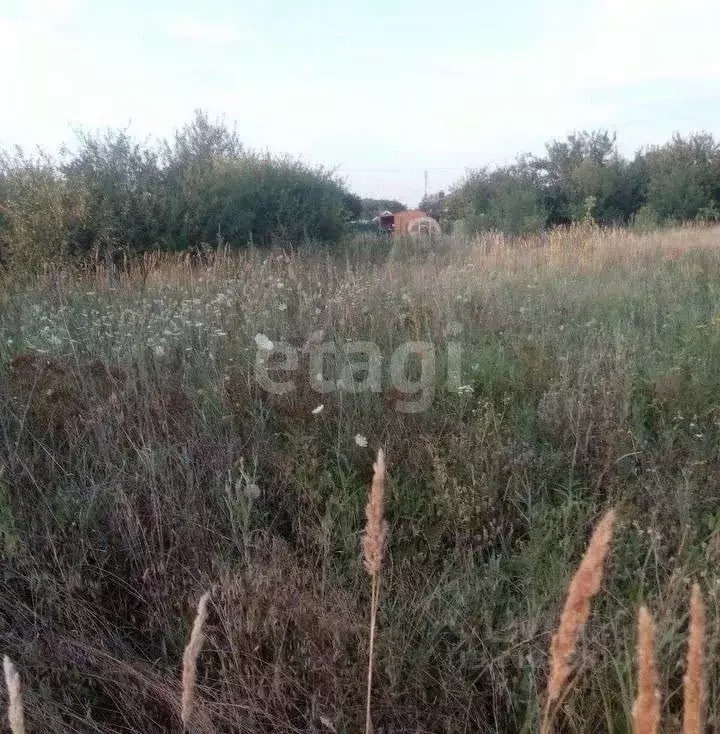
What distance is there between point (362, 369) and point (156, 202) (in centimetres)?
642

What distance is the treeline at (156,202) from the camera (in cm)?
741

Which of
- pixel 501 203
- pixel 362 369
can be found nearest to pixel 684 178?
pixel 501 203

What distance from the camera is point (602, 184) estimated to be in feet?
62.4

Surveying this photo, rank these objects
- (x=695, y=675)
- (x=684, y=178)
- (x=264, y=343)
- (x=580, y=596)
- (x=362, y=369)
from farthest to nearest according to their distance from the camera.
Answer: (x=684, y=178)
(x=362, y=369)
(x=264, y=343)
(x=580, y=596)
(x=695, y=675)

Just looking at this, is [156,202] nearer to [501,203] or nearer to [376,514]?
[376,514]

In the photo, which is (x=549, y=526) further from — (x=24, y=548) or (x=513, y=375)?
(x=24, y=548)

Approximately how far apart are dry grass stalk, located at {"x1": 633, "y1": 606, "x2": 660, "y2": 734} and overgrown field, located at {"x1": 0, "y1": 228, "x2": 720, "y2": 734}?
2.43ft

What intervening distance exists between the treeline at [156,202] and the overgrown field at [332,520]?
444 centimetres

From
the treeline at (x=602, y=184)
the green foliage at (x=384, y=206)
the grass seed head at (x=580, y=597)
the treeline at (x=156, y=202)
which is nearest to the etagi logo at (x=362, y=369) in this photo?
the grass seed head at (x=580, y=597)

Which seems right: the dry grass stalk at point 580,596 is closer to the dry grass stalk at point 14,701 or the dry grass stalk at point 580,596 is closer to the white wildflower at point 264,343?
the dry grass stalk at point 14,701

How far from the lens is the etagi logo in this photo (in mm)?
2711

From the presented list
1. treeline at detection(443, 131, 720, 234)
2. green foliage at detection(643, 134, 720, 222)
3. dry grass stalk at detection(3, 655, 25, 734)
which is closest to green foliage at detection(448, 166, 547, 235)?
treeline at detection(443, 131, 720, 234)

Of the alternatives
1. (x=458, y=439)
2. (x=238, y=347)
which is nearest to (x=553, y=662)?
(x=458, y=439)

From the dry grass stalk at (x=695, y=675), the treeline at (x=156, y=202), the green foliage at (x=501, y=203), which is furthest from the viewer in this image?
the green foliage at (x=501, y=203)
